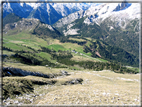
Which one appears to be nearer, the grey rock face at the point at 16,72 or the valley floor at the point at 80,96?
the valley floor at the point at 80,96

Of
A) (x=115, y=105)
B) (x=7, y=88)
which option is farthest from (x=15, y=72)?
(x=115, y=105)

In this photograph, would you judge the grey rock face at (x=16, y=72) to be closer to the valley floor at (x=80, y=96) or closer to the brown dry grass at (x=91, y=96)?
the valley floor at (x=80, y=96)

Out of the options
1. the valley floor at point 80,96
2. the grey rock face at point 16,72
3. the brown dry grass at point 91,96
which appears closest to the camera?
the valley floor at point 80,96

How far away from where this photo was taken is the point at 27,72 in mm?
67062

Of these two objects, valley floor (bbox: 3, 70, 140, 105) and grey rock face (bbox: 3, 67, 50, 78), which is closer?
valley floor (bbox: 3, 70, 140, 105)

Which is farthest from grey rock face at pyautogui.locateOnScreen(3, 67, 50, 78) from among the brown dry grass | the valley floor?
the brown dry grass

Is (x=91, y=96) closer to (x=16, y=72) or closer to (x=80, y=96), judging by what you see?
(x=80, y=96)

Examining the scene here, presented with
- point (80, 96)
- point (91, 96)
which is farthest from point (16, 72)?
point (91, 96)

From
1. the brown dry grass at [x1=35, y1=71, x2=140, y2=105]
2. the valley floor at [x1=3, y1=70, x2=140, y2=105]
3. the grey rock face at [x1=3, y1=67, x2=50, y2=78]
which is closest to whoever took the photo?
the valley floor at [x1=3, y1=70, x2=140, y2=105]

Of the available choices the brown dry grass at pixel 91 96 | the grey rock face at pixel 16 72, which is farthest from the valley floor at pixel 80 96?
the grey rock face at pixel 16 72

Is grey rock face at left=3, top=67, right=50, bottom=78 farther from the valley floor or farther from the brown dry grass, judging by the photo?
the brown dry grass

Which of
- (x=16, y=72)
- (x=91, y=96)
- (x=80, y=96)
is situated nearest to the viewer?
(x=80, y=96)

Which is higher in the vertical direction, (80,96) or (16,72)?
(16,72)

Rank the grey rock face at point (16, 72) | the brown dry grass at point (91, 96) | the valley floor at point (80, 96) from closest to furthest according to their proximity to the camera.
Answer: the valley floor at point (80, 96), the brown dry grass at point (91, 96), the grey rock face at point (16, 72)
